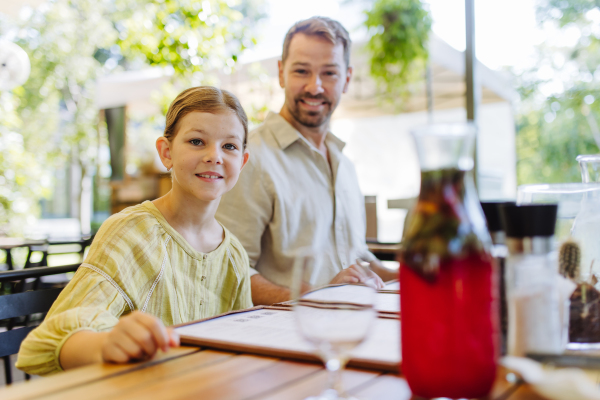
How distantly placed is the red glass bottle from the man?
4.22 ft

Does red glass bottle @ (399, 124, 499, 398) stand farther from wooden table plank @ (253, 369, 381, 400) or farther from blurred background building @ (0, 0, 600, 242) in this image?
blurred background building @ (0, 0, 600, 242)

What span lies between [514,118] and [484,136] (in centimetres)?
40

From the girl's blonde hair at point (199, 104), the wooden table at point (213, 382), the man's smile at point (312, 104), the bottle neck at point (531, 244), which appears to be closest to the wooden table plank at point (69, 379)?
the wooden table at point (213, 382)

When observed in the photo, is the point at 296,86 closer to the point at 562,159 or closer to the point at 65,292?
the point at 65,292

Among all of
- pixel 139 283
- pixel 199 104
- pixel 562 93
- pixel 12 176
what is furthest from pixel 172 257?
pixel 12 176

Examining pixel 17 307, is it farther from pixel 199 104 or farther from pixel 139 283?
pixel 199 104

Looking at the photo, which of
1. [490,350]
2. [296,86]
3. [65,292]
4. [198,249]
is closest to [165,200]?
[198,249]

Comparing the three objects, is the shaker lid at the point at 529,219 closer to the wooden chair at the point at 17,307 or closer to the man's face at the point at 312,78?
the wooden chair at the point at 17,307

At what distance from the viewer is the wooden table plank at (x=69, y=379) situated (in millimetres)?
609

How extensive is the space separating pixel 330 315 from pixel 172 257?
2.66ft

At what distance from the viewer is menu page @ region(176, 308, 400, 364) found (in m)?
0.74

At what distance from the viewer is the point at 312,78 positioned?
2178 millimetres

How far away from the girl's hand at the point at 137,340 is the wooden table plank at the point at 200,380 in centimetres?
7

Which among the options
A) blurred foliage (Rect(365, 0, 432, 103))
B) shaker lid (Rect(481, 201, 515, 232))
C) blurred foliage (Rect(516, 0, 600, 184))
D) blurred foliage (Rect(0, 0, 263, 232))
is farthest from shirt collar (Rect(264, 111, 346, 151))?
blurred foliage (Rect(0, 0, 263, 232))
